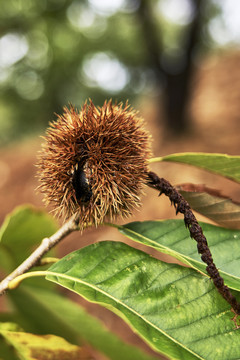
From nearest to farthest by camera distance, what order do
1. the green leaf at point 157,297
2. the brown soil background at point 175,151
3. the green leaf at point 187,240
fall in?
the green leaf at point 157,297 < the green leaf at point 187,240 < the brown soil background at point 175,151

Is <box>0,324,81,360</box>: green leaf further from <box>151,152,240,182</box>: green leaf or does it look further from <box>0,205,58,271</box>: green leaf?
<box>151,152,240,182</box>: green leaf

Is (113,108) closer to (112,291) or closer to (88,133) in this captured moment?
(88,133)

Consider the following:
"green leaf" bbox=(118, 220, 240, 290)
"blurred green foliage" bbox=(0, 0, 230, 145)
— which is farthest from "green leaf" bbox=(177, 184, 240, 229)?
"blurred green foliage" bbox=(0, 0, 230, 145)

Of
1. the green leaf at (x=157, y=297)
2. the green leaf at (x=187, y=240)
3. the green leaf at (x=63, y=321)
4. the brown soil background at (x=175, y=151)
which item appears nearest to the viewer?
the green leaf at (x=157, y=297)

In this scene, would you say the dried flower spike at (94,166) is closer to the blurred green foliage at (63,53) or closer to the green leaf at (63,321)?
the green leaf at (63,321)

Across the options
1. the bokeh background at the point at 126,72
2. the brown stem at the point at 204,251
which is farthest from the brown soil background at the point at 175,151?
the brown stem at the point at 204,251

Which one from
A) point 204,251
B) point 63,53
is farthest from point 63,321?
point 63,53
